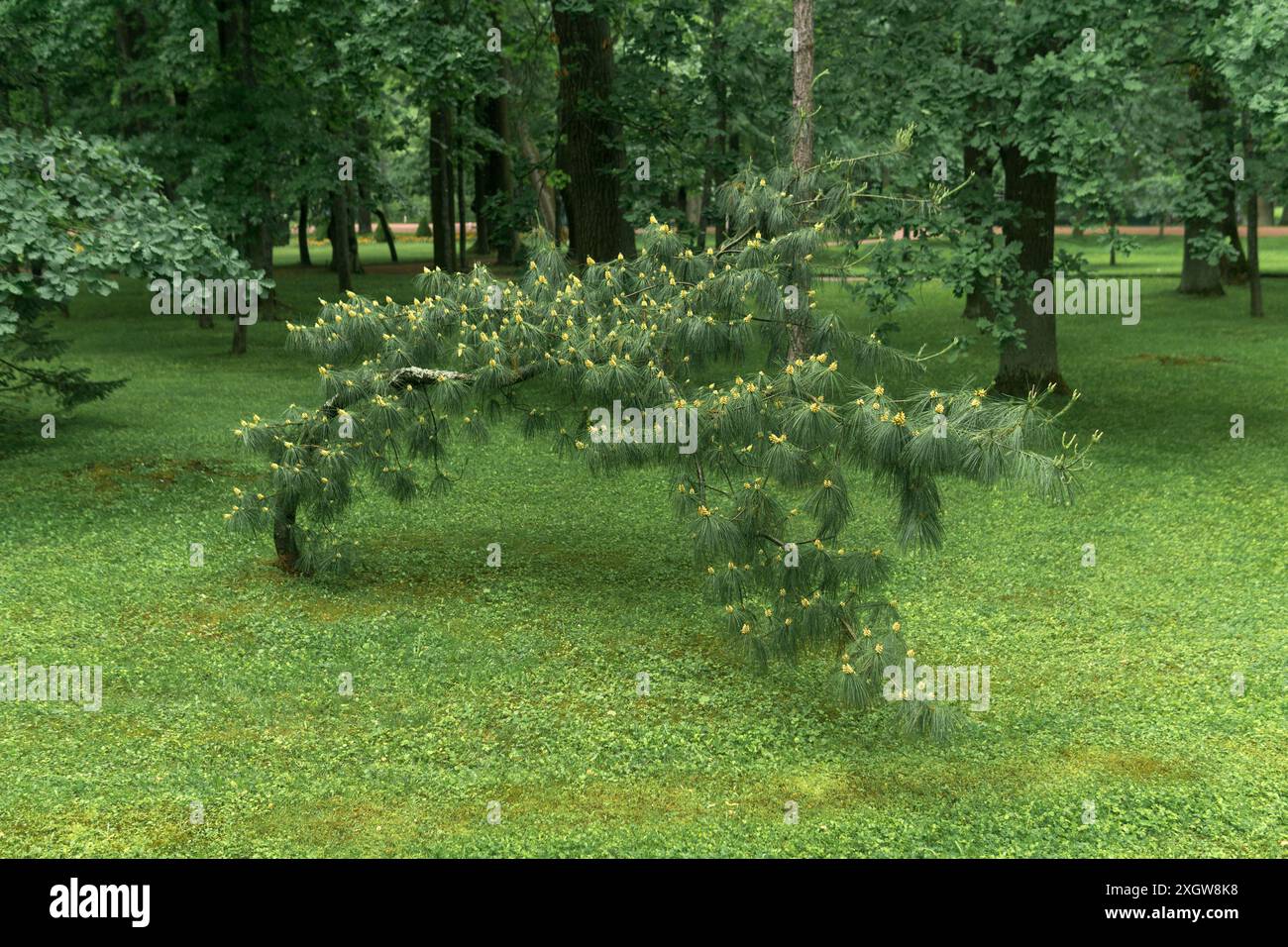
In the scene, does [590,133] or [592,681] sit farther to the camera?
[590,133]

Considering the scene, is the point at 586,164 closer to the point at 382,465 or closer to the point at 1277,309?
the point at 382,465

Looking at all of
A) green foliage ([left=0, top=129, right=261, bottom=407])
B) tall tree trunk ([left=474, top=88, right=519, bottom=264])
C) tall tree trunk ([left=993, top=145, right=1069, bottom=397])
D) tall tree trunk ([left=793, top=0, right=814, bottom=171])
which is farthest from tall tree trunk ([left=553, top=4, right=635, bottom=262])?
green foliage ([left=0, top=129, right=261, bottom=407])

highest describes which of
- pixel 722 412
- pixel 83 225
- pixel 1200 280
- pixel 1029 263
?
pixel 83 225

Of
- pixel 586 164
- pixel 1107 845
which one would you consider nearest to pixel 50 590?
pixel 1107 845

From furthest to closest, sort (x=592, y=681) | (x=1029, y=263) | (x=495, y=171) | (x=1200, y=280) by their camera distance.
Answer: (x=495, y=171)
(x=1200, y=280)
(x=1029, y=263)
(x=592, y=681)

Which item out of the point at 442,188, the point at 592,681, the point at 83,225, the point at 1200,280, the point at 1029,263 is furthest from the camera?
the point at 442,188

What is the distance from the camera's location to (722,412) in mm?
8203

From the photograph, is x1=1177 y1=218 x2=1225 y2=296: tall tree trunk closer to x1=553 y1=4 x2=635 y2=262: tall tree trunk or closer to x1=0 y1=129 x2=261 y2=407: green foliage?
x1=553 y1=4 x2=635 y2=262: tall tree trunk

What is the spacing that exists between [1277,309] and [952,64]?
15.3 m

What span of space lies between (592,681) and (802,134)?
5.03 m

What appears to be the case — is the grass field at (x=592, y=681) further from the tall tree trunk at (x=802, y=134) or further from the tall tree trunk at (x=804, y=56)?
the tall tree trunk at (x=804, y=56)

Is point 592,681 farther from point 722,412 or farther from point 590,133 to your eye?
point 590,133

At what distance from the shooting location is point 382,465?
9.97 m

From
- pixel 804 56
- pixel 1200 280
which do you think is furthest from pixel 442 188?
pixel 804 56
